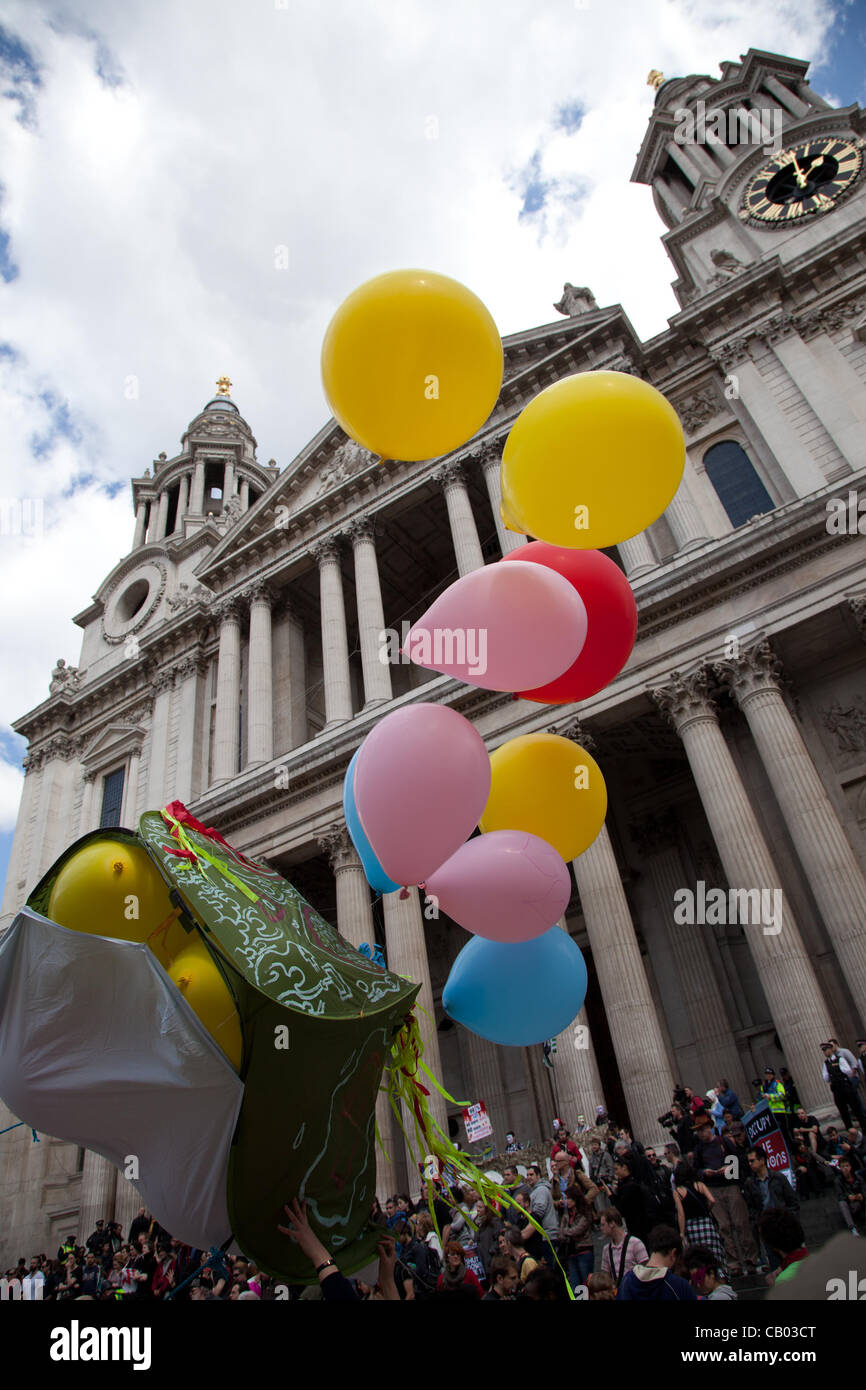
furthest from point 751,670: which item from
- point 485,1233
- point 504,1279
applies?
point 504,1279

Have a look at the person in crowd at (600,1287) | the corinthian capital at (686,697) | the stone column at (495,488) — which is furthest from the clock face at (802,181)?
the person in crowd at (600,1287)

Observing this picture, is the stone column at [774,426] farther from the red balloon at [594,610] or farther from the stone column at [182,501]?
the stone column at [182,501]

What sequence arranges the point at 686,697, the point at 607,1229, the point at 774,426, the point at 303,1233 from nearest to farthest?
the point at 303,1233 → the point at 607,1229 → the point at 686,697 → the point at 774,426

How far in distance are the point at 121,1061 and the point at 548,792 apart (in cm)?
349

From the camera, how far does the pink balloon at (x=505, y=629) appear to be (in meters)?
5.02

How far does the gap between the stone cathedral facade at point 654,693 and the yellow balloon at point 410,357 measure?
8782mm

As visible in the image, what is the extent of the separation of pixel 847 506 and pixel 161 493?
34863mm

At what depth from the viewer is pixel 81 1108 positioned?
3783mm

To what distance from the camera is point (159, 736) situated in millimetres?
27938

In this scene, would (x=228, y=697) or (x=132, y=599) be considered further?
(x=132, y=599)

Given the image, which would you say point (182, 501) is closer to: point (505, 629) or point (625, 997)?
point (625, 997)

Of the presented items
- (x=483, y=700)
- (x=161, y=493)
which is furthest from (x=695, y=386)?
(x=161, y=493)

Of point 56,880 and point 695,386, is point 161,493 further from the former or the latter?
point 56,880
